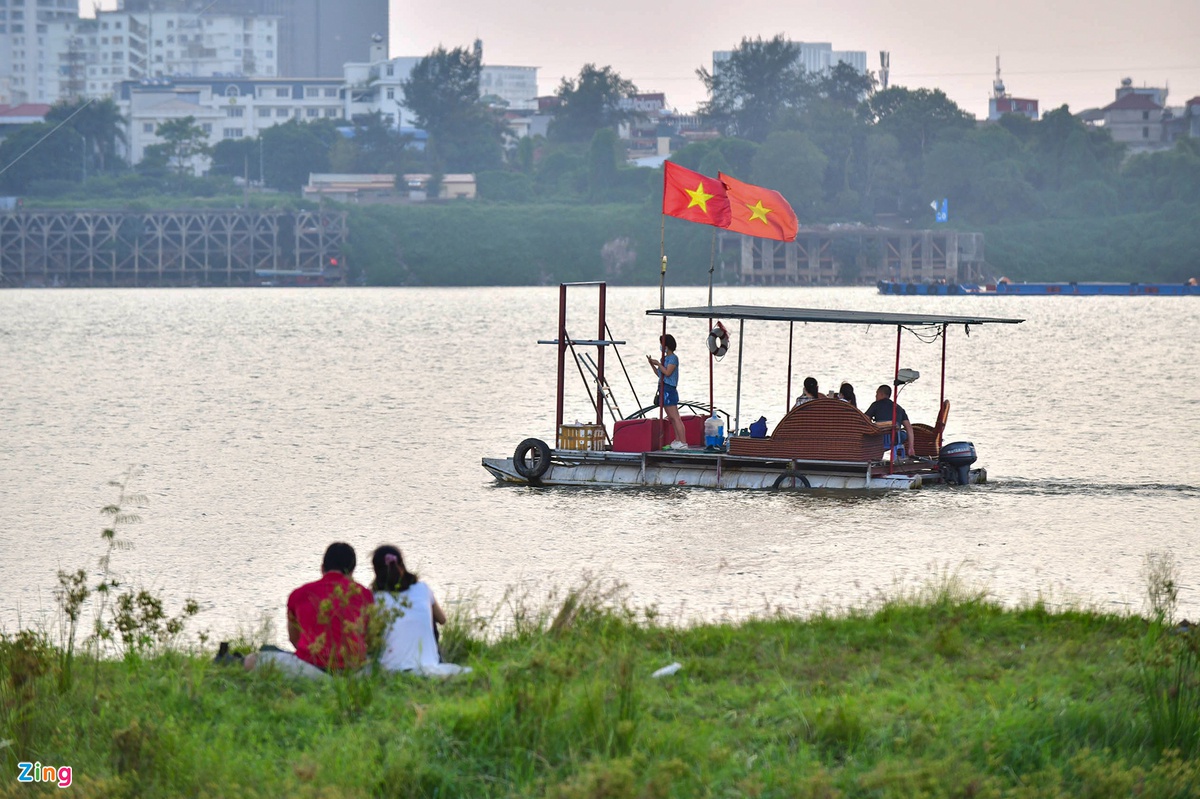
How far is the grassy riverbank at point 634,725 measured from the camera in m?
8.10

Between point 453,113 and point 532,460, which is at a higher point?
point 453,113

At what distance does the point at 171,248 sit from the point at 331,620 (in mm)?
160620

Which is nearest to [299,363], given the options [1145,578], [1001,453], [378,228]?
[1001,453]

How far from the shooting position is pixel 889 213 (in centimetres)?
17812

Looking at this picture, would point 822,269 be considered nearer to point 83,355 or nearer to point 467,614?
point 83,355

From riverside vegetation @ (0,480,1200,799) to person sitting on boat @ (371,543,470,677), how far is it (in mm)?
174

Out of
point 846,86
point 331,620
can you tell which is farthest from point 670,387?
point 846,86

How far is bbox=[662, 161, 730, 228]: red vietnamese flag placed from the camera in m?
22.0

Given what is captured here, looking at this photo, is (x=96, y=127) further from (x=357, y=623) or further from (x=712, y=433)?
(x=357, y=623)

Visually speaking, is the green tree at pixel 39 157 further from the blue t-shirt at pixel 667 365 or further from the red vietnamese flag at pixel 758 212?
the red vietnamese flag at pixel 758 212

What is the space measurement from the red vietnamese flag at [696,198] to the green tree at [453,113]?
545 ft

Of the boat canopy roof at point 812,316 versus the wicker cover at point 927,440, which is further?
the wicker cover at point 927,440

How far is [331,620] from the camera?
977cm

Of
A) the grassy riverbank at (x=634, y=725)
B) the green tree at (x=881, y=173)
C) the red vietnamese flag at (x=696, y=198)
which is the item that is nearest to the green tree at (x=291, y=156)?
the green tree at (x=881, y=173)
